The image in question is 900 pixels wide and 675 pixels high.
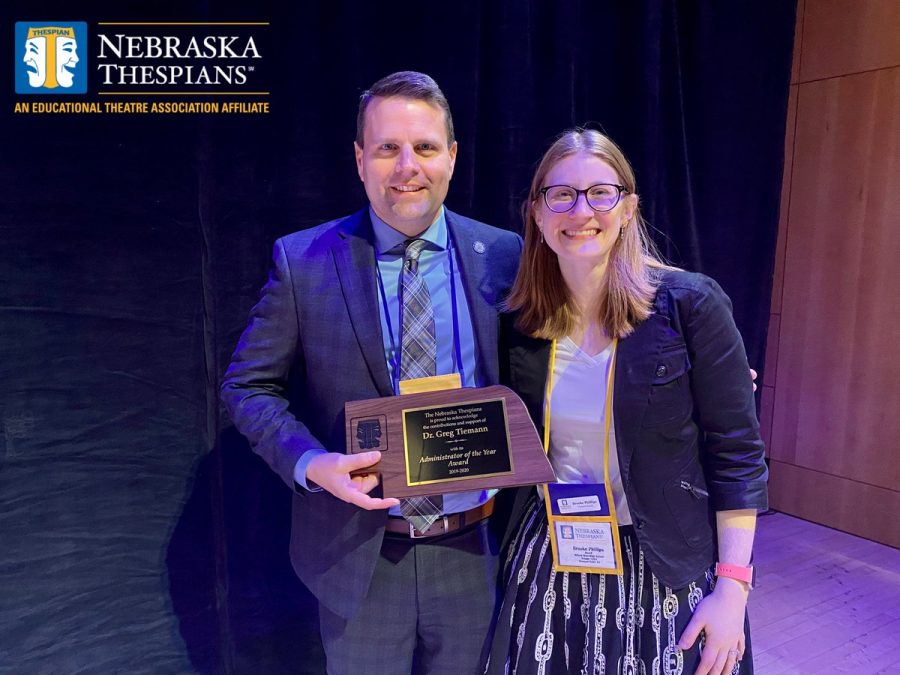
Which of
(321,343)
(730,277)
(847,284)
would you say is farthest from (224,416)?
(847,284)

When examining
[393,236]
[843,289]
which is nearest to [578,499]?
[393,236]

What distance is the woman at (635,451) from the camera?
1231mm

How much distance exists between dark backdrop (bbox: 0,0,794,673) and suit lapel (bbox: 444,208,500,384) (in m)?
0.72

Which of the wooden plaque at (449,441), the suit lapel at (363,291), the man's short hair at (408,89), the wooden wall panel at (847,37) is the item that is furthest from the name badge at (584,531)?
the wooden wall panel at (847,37)

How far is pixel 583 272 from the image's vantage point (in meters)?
1.34

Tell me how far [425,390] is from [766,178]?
2645 millimetres

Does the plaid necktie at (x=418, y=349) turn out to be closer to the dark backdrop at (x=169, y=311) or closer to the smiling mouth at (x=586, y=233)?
the smiling mouth at (x=586, y=233)

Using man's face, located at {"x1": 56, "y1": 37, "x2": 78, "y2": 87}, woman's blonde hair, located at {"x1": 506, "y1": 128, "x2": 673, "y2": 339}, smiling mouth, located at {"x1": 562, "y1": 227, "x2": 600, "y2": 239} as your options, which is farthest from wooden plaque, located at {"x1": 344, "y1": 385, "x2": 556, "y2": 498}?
man's face, located at {"x1": 56, "y1": 37, "x2": 78, "y2": 87}

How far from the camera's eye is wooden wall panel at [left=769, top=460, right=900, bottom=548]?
3234 mm

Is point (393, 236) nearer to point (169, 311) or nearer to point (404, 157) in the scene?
point (404, 157)

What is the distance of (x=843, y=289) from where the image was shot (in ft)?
11.1

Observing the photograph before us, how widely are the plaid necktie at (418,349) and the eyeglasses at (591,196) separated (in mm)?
333

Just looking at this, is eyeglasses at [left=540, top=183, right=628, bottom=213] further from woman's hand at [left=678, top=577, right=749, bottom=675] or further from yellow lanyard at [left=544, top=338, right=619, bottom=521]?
woman's hand at [left=678, top=577, right=749, bottom=675]

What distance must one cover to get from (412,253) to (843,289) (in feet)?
9.41
